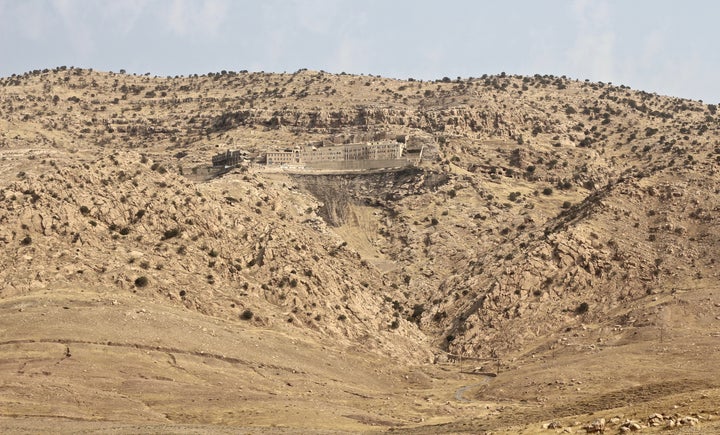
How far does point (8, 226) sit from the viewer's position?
260 ft

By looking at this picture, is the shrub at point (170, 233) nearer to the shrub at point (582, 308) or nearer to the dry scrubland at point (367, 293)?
the dry scrubland at point (367, 293)

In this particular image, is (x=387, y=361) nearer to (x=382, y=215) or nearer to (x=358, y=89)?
(x=382, y=215)

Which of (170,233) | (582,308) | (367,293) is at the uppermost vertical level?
(170,233)

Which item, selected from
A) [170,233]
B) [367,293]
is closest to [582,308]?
[367,293]

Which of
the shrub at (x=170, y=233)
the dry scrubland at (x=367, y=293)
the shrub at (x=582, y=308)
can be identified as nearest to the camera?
the dry scrubland at (x=367, y=293)

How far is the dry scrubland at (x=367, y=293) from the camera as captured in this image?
212 ft

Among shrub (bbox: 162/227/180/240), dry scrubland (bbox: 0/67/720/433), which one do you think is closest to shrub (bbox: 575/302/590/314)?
dry scrubland (bbox: 0/67/720/433)

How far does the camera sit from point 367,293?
95438 millimetres

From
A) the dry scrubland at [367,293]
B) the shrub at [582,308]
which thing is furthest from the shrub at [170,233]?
the shrub at [582,308]

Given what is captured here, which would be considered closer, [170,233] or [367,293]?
[170,233]

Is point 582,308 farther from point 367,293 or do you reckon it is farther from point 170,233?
point 170,233

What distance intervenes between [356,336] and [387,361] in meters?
3.75

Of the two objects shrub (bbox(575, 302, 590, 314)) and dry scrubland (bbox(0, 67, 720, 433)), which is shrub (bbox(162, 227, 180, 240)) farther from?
shrub (bbox(575, 302, 590, 314))

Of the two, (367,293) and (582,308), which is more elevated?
(367,293)
